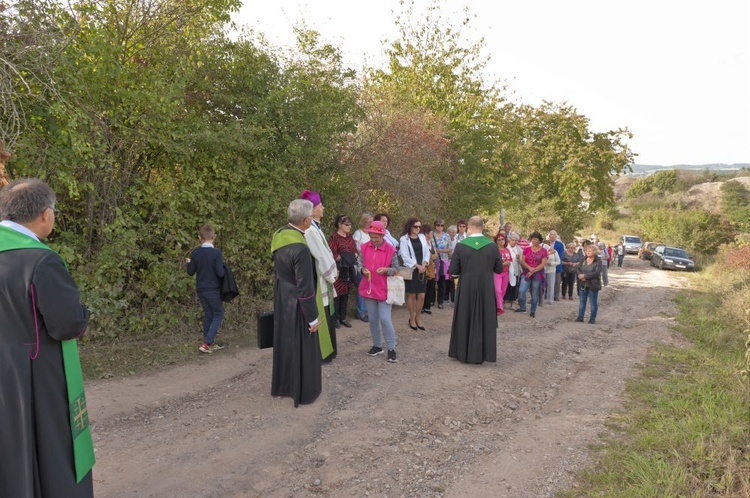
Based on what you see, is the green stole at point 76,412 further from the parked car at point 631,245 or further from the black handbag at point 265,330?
the parked car at point 631,245

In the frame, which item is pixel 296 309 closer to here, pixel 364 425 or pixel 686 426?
pixel 364 425

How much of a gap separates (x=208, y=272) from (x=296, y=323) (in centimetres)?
249

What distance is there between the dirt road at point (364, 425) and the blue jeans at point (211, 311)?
0.35 meters

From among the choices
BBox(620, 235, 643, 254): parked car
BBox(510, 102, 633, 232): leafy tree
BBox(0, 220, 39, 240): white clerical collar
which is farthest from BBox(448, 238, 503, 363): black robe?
BBox(620, 235, 643, 254): parked car

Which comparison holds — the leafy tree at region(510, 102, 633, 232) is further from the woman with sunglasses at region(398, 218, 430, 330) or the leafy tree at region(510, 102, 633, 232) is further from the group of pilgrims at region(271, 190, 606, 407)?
the woman with sunglasses at region(398, 218, 430, 330)

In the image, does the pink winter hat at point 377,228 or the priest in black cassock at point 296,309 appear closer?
the priest in black cassock at point 296,309

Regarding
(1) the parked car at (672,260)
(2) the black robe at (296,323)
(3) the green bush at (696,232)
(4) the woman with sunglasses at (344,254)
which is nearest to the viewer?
(2) the black robe at (296,323)

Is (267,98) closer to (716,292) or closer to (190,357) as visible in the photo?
(190,357)

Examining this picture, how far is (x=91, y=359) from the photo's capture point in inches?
264

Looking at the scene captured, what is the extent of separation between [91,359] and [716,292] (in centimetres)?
1825

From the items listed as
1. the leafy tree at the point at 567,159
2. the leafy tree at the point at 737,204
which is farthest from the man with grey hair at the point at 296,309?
the leafy tree at the point at 737,204

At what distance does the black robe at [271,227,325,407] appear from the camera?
5.39 metres

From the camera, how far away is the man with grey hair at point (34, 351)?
2844mm

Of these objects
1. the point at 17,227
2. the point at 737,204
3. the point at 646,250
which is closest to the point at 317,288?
the point at 17,227
